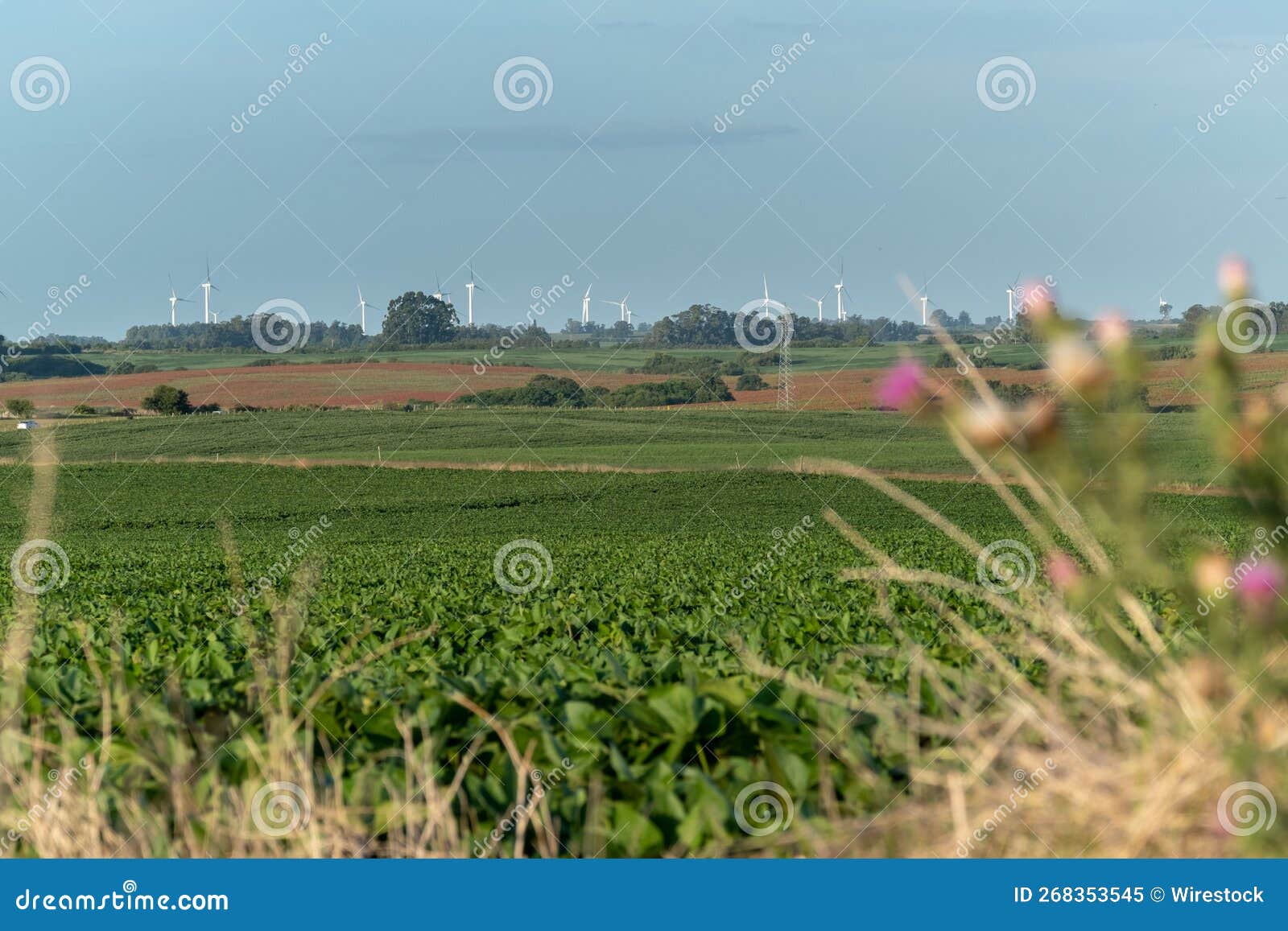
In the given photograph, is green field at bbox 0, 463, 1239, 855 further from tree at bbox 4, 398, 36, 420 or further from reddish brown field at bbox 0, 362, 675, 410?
tree at bbox 4, 398, 36, 420

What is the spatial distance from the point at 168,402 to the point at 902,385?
74.7 m

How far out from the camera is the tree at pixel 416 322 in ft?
320

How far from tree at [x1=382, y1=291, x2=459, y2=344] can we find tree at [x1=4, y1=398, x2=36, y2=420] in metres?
30.0

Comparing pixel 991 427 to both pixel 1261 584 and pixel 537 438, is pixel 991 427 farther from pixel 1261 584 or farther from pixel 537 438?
pixel 537 438

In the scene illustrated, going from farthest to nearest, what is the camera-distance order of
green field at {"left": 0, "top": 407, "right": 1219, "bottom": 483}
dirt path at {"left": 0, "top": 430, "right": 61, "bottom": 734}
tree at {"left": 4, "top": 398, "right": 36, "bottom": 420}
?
tree at {"left": 4, "top": 398, "right": 36, "bottom": 420} → green field at {"left": 0, "top": 407, "right": 1219, "bottom": 483} → dirt path at {"left": 0, "top": 430, "right": 61, "bottom": 734}

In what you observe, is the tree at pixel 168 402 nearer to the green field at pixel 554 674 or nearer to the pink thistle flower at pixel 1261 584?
the green field at pixel 554 674

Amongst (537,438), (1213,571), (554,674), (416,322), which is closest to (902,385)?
(1213,571)

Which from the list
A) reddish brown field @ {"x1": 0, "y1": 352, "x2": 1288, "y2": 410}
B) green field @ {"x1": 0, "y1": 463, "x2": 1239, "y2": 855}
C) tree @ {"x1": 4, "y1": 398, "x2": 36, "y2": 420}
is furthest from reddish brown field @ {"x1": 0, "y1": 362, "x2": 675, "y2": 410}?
green field @ {"x1": 0, "y1": 463, "x2": 1239, "y2": 855}

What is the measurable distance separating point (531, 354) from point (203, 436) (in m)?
32.2

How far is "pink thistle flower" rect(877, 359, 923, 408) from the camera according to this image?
2.56 m

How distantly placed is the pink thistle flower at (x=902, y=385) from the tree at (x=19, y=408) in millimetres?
80203

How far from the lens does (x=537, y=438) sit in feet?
206

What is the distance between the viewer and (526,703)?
4.26m

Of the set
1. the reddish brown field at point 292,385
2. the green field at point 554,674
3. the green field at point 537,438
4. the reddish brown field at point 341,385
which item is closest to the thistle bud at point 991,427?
the green field at point 554,674
